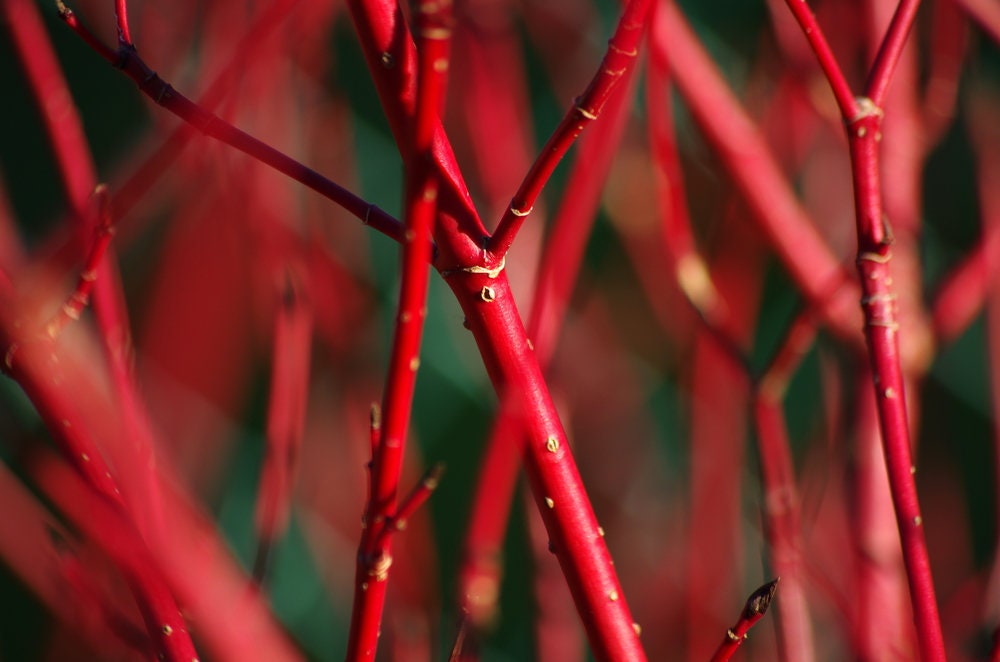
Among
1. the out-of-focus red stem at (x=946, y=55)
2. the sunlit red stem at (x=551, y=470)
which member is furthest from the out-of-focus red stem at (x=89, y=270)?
the out-of-focus red stem at (x=946, y=55)

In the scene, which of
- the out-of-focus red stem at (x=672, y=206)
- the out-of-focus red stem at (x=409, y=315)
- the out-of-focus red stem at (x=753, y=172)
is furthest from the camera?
the out-of-focus red stem at (x=753, y=172)

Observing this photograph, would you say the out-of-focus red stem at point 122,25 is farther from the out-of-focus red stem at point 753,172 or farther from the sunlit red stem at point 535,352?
the out-of-focus red stem at point 753,172

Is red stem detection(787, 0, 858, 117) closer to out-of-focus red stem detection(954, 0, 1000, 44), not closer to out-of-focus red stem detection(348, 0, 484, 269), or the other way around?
out-of-focus red stem detection(348, 0, 484, 269)

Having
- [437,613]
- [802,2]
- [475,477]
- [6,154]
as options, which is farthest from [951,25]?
[6,154]

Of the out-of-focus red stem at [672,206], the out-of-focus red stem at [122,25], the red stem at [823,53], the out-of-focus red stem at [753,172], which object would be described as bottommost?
the out-of-focus red stem at [122,25]

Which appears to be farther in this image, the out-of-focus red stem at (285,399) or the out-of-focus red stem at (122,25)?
the out-of-focus red stem at (285,399)

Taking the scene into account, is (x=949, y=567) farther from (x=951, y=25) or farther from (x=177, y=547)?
(x=177, y=547)
